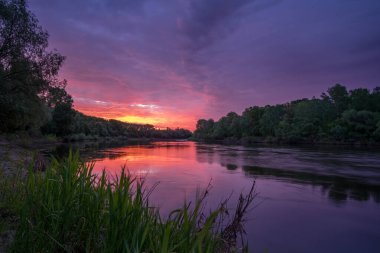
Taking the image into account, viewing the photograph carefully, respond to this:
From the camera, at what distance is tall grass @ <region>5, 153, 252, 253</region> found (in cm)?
336

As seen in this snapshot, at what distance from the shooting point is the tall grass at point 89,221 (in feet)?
11.0

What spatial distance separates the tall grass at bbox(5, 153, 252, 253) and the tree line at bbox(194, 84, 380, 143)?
89.9 metres

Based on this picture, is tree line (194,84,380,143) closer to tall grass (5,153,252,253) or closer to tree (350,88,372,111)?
tree (350,88,372,111)

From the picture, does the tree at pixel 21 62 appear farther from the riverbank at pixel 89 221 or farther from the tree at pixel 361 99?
the tree at pixel 361 99

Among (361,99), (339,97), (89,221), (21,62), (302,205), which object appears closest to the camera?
(89,221)

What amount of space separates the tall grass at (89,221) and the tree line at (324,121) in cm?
8989

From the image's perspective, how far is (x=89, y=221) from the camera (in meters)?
3.96

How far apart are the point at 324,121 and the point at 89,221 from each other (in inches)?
4466

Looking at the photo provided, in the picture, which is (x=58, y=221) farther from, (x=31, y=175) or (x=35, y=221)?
(x=31, y=175)

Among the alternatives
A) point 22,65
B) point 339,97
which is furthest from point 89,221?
point 339,97

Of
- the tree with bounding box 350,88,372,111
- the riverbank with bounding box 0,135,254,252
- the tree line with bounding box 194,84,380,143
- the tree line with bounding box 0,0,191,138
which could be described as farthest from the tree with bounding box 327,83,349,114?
the riverbank with bounding box 0,135,254,252

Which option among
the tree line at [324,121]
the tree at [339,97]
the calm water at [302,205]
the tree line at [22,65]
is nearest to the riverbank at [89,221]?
the calm water at [302,205]

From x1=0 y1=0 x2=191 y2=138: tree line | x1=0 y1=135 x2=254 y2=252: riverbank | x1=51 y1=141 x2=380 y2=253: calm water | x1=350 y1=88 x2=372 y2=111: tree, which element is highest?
x1=350 y1=88 x2=372 y2=111: tree

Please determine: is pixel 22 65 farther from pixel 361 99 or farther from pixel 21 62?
pixel 361 99
